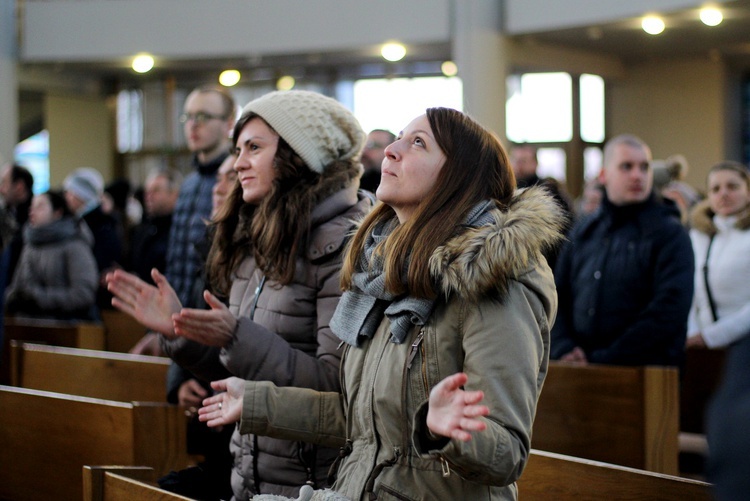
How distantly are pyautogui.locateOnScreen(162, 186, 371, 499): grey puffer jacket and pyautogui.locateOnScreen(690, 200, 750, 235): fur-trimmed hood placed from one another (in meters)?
3.08

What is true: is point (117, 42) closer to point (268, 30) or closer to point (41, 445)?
point (268, 30)

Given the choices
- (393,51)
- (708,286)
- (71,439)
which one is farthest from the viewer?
(393,51)

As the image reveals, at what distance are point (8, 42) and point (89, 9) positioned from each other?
1090 millimetres

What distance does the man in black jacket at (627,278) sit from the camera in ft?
13.5

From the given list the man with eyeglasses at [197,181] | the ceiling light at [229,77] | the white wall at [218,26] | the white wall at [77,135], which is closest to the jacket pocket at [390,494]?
the man with eyeglasses at [197,181]

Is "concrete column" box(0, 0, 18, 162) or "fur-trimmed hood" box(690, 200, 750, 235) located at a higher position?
"concrete column" box(0, 0, 18, 162)

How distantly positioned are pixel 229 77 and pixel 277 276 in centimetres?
1149

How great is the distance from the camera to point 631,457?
12.2 feet

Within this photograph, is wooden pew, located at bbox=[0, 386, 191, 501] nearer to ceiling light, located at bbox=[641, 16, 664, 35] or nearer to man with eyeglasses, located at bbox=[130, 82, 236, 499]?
man with eyeglasses, located at bbox=[130, 82, 236, 499]

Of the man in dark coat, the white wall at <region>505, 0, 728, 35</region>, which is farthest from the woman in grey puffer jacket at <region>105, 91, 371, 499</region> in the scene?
the white wall at <region>505, 0, 728, 35</region>

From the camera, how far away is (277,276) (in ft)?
8.46

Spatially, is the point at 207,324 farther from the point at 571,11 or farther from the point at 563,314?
the point at 571,11

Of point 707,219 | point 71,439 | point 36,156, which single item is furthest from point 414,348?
point 36,156

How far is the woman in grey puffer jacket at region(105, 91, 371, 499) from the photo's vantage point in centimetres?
238
